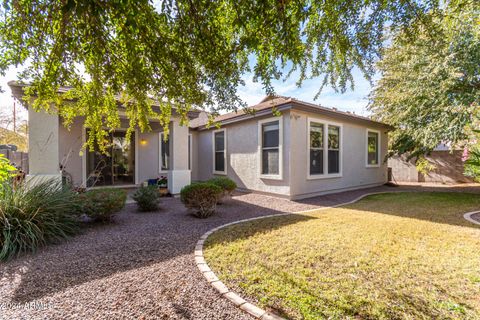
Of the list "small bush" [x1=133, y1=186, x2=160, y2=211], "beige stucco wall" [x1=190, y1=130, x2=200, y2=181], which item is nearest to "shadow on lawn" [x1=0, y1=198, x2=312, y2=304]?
"small bush" [x1=133, y1=186, x2=160, y2=211]

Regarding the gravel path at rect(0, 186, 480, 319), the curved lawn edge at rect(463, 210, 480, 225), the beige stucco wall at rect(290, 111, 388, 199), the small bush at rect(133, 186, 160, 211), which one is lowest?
the gravel path at rect(0, 186, 480, 319)

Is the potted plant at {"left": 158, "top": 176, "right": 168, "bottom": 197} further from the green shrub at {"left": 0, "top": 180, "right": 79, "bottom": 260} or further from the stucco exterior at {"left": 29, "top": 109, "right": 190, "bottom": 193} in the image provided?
the green shrub at {"left": 0, "top": 180, "right": 79, "bottom": 260}

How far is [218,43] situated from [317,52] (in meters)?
2.27

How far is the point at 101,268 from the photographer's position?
3107 mm

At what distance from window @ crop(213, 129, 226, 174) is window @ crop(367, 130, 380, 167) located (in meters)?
7.21

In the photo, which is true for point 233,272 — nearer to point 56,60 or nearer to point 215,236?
point 215,236

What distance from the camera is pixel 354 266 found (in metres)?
3.11

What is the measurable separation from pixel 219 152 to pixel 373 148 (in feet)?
26.2

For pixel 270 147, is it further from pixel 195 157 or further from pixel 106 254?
pixel 106 254

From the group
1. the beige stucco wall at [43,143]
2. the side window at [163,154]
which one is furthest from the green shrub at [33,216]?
the side window at [163,154]

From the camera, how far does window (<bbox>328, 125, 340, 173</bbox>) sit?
9172mm

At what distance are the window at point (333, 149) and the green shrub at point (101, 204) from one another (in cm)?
770

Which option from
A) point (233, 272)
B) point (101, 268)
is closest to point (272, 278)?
point (233, 272)

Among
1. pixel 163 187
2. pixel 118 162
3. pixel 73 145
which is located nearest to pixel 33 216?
pixel 163 187
